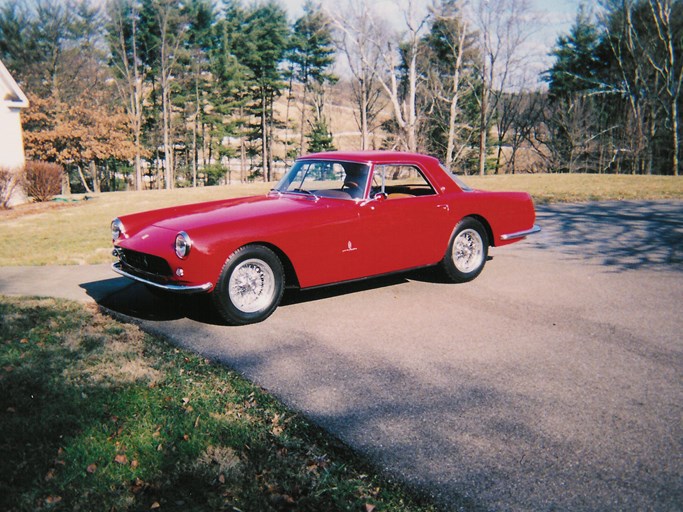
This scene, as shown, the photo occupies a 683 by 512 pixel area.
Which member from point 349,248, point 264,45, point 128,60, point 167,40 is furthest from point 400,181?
point 128,60

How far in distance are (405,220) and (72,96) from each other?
1444 inches

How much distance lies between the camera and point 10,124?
18.9 meters

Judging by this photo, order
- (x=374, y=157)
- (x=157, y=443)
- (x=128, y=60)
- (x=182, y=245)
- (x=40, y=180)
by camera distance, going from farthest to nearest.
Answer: (x=128, y=60), (x=40, y=180), (x=374, y=157), (x=182, y=245), (x=157, y=443)

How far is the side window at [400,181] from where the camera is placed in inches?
236

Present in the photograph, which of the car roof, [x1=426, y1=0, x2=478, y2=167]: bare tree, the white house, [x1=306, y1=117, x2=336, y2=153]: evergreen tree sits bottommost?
the car roof

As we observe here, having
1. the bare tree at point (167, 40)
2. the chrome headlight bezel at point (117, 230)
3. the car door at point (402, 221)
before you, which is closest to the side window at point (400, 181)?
the car door at point (402, 221)

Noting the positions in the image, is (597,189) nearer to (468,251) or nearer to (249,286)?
(468,251)

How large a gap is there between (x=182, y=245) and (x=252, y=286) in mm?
796

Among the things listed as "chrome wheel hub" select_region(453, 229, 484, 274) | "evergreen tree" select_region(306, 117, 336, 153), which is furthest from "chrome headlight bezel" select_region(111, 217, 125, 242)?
"evergreen tree" select_region(306, 117, 336, 153)

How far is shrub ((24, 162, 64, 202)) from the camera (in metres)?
17.9

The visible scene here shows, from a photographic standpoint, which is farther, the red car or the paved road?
the red car

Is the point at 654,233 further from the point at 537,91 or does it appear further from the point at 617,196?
the point at 537,91

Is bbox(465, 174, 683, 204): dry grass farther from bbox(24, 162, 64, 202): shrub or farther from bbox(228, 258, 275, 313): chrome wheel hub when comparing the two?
bbox(24, 162, 64, 202): shrub

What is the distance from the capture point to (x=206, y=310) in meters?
5.66
